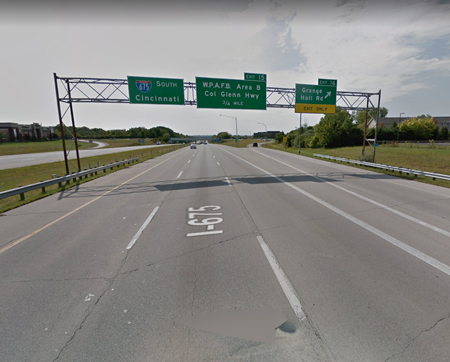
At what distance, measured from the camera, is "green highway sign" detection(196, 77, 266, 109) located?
48.1 feet

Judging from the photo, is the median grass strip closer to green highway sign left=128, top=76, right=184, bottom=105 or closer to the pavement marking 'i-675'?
green highway sign left=128, top=76, right=184, bottom=105

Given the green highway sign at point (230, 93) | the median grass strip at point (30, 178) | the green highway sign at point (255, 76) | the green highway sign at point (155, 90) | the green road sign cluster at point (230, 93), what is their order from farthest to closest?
1. the green highway sign at point (255, 76)
2. the green highway sign at point (230, 93)
3. the green road sign cluster at point (230, 93)
4. the green highway sign at point (155, 90)
5. the median grass strip at point (30, 178)

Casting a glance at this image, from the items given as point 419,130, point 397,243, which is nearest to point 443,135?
point 419,130

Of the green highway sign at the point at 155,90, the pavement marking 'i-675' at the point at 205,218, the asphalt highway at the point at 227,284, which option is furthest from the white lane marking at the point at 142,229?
the green highway sign at the point at 155,90

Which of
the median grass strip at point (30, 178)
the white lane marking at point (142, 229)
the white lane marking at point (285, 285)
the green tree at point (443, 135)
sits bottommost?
the median grass strip at point (30, 178)

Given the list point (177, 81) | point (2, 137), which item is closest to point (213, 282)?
point (177, 81)

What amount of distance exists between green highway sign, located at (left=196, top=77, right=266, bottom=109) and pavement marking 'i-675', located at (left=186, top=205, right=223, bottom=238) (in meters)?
10.0

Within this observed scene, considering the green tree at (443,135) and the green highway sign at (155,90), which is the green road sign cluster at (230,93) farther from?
the green tree at (443,135)

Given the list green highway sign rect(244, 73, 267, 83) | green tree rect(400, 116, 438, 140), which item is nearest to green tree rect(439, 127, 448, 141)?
green tree rect(400, 116, 438, 140)

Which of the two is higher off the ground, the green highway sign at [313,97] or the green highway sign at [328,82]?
the green highway sign at [328,82]

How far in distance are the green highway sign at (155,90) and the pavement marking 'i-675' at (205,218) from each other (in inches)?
385

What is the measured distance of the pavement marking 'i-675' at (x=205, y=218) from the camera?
512 centimetres

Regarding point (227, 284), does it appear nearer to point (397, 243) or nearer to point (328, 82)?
point (397, 243)

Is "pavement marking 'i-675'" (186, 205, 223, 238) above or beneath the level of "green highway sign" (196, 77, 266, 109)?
beneath
